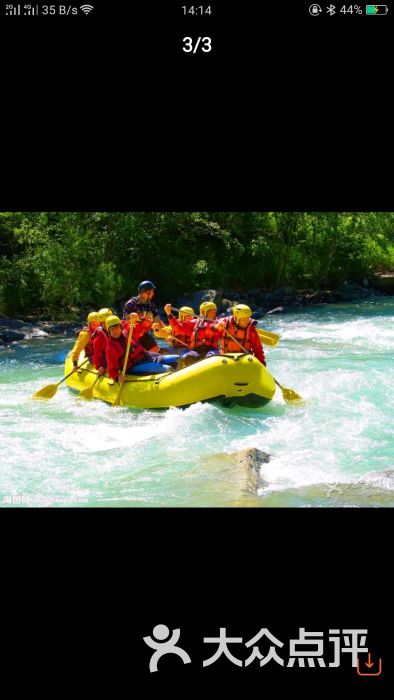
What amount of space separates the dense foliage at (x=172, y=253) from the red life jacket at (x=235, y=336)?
7.60 metres

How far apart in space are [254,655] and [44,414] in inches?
272

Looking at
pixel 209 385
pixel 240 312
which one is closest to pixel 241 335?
pixel 240 312

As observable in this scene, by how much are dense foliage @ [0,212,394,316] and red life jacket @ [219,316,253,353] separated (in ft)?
24.9

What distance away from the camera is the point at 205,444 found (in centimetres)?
725

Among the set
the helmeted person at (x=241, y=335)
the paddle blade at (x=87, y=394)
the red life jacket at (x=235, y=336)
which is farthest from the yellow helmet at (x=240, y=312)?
the paddle blade at (x=87, y=394)

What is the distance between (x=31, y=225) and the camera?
16719 mm

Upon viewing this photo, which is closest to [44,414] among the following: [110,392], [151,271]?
[110,392]

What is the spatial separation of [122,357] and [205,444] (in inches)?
81.1

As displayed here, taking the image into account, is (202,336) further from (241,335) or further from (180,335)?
(241,335)

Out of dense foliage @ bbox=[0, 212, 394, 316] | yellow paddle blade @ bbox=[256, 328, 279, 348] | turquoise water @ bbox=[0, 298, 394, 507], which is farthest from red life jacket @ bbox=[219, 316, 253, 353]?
dense foliage @ bbox=[0, 212, 394, 316]

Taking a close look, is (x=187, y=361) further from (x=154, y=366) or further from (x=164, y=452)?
(x=164, y=452)

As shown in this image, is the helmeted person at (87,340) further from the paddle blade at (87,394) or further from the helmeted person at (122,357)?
the helmeted person at (122,357)

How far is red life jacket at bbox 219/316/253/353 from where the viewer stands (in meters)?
8.73

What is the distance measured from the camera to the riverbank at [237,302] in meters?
14.8
